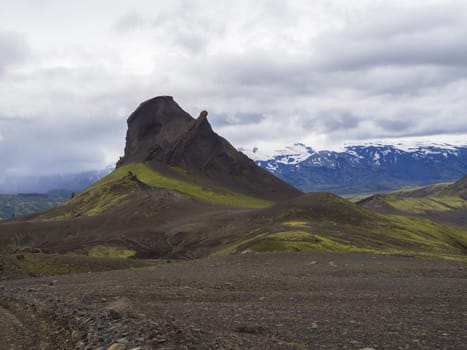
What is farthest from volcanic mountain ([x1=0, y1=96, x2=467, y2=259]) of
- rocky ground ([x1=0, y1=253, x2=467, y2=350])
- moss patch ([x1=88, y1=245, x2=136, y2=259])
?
rocky ground ([x1=0, y1=253, x2=467, y2=350])

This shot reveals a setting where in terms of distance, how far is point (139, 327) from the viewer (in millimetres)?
17203

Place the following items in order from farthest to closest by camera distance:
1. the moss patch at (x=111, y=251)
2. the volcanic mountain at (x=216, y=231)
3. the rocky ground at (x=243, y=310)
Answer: the moss patch at (x=111, y=251)
the volcanic mountain at (x=216, y=231)
the rocky ground at (x=243, y=310)

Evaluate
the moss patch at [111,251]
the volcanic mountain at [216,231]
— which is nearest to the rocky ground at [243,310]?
the volcanic mountain at [216,231]

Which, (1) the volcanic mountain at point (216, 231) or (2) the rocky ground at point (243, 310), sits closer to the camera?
(2) the rocky ground at point (243, 310)

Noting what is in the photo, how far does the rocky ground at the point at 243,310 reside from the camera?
17375mm

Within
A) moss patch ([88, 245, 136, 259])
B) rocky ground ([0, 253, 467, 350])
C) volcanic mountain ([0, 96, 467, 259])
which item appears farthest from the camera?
moss patch ([88, 245, 136, 259])

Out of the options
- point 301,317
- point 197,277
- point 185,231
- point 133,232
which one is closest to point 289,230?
point 185,231

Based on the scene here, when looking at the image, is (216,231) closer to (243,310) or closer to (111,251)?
(111,251)

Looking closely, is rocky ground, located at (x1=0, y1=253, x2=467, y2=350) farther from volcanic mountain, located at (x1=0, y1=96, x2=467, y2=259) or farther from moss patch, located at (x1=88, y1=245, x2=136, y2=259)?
moss patch, located at (x1=88, y1=245, x2=136, y2=259)

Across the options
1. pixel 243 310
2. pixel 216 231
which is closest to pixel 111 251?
pixel 216 231

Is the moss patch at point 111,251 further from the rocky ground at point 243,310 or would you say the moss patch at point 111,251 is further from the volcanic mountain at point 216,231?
the rocky ground at point 243,310

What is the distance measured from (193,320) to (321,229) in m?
71.2

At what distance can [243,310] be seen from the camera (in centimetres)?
2452

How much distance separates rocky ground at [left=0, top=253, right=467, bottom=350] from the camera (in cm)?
1738
